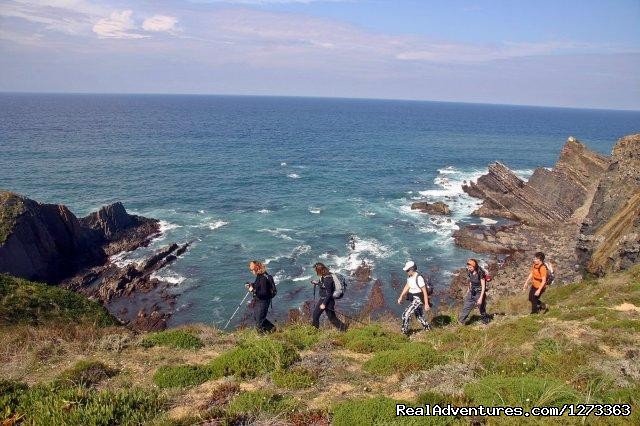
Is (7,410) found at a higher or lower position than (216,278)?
higher

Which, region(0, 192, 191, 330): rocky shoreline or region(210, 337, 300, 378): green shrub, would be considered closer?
region(210, 337, 300, 378): green shrub

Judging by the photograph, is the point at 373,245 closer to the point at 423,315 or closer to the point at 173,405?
the point at 423,315

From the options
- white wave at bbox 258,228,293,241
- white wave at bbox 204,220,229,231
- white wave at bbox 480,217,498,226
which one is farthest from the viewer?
white wave at bbox 480,217,498,226

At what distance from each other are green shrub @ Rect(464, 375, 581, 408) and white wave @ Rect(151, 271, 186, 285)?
101ft

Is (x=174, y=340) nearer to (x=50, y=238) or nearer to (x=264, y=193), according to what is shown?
(x=50, y=238)

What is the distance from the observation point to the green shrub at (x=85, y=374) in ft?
27.9

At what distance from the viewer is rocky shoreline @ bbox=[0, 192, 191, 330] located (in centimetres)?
3152

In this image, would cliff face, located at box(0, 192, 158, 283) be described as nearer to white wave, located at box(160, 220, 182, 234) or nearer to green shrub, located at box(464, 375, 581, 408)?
white wave, located at box(160, 220, 182, 234)

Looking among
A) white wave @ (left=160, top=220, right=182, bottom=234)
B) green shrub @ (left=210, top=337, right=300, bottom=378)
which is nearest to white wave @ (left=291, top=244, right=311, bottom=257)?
white wave @ (left=160, top=220, right=182, bottom=234)

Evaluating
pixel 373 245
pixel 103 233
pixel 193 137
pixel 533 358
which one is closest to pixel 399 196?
pixel 373 245

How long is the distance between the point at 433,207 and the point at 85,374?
4855cm

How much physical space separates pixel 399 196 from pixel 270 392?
178 feet

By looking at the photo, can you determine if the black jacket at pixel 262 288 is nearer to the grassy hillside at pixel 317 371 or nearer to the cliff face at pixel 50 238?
the grassy hillside at pixel 317 371

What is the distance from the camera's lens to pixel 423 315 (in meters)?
12.1
